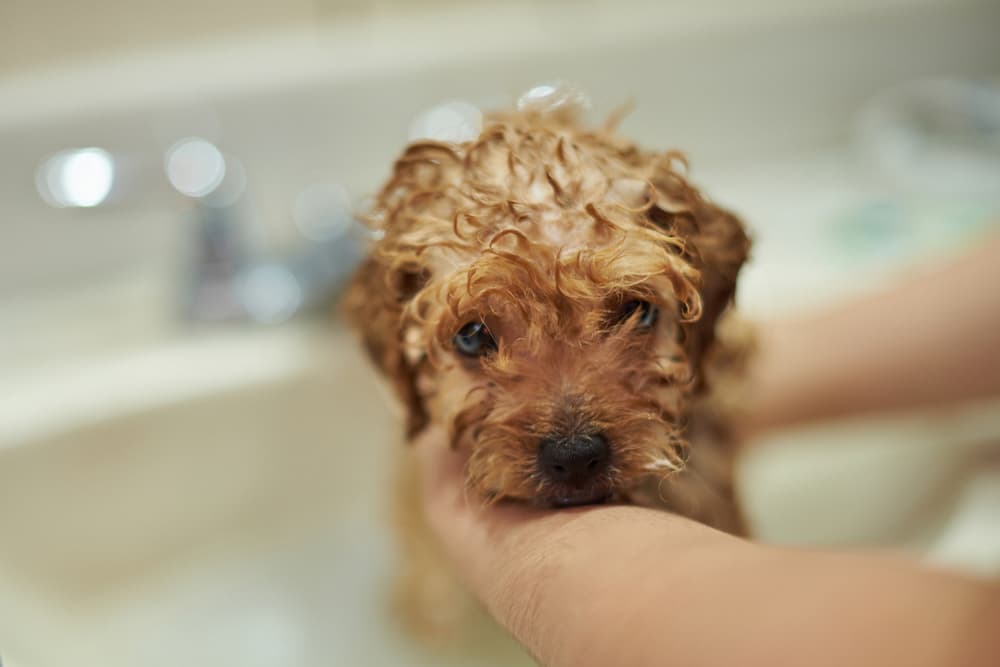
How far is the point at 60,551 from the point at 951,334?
1.44 metres

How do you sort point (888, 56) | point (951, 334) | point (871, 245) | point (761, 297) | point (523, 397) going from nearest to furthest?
point (523, 397) < point (951, 334) < point (761, 297) < point (871, 245) < point (888, 56)

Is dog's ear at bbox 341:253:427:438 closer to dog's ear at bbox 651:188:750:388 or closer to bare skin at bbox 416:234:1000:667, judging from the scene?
bare skin at bbox 416:234:1000:667

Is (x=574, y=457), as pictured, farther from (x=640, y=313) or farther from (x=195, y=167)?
(x=195, y=167)

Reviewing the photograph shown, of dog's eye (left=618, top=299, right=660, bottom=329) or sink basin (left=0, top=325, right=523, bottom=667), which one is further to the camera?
sink basin (left=0, top=325, right=523, bottom=667)

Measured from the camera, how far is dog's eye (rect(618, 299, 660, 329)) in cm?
80

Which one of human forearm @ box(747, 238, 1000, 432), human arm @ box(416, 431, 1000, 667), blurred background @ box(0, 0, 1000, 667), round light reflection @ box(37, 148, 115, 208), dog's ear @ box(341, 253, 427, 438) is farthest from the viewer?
blurred background @ box(0, 0, 1000, 667)

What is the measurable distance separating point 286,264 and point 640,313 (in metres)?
1.02

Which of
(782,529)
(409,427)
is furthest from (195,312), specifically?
(782,529)

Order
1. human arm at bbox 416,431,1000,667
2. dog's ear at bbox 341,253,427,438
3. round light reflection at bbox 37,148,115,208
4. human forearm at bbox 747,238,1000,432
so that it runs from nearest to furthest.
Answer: human arm at bbox 416,431,1000,667, dog's ear at bbox 341,253,427,438, human forearm at bbox 747,238,1000,432, round light reflection at bbox 37,148,115,208

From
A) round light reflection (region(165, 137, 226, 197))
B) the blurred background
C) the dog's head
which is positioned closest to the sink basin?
the blurred background

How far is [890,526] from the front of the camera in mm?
1516

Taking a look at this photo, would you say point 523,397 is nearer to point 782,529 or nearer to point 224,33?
point 782,529

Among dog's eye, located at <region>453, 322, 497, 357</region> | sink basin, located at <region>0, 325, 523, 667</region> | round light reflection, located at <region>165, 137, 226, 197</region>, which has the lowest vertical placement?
sink basin, located at <region>0, 325, 523, 667</region>

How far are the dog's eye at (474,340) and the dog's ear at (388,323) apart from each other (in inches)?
3.1
